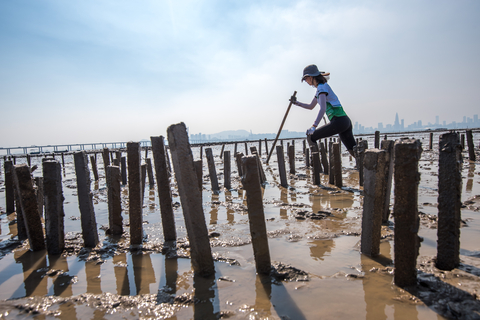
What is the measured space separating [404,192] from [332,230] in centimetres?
206

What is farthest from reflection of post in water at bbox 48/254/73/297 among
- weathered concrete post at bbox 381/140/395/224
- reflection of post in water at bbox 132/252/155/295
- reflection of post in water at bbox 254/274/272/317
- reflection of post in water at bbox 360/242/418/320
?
weathered concrete post at bbox 381/140/395/224

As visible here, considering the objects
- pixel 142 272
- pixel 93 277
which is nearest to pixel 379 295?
pixel 142 272

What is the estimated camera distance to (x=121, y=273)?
334 centimetres

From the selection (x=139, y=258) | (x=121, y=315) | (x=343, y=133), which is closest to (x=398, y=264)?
(x=121, y=315)

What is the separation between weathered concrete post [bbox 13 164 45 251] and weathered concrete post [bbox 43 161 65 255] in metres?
0.28

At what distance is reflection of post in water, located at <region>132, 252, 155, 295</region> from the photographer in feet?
9.75

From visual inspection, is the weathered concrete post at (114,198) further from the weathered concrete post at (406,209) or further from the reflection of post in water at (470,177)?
the reflection of post in water at (470,177)

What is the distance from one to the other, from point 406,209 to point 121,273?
335cm

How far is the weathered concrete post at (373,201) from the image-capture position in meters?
3.27

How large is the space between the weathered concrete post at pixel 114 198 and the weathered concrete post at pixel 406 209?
413cm

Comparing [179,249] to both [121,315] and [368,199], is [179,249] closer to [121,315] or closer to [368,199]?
[121,315]

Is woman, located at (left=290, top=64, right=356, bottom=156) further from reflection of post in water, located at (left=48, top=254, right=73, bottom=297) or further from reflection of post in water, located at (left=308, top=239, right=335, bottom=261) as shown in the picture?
reflection of post in water, located at (left=48, top=254, right=73, bottom=297)

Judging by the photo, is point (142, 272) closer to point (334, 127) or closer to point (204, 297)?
point (204, 297)

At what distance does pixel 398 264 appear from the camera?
260 centimetres
